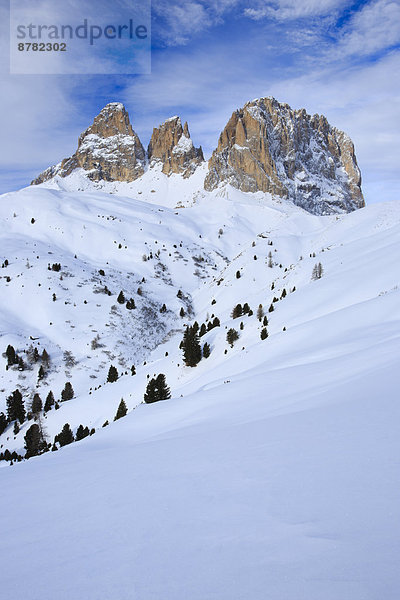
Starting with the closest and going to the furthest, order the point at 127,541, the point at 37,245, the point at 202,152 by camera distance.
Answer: the point at 127,541, the point at 37,245, the point at 202,152

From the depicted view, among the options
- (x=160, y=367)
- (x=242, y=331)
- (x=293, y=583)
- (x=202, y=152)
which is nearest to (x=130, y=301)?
(x=160, y=367)

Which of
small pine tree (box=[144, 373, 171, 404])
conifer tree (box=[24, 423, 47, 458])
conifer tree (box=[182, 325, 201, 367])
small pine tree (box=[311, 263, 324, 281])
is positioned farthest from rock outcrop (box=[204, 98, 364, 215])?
conifer tree (box=[24, 423, 47, 458])

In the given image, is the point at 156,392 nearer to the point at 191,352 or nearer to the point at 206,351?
the point at 191,352

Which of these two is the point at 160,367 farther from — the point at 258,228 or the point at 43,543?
the point at 258,228

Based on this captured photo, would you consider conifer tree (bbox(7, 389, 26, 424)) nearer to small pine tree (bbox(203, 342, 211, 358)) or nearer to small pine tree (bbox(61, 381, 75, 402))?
small pine tree (bbox(61, 381, 75, 402))

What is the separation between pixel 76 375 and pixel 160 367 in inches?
449

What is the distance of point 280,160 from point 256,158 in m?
15.4

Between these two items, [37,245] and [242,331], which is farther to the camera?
[37,245]

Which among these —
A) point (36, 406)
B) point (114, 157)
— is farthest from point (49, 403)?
point (114, 157)

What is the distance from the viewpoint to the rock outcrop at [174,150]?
7170 inches

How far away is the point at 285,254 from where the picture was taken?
6116 cm

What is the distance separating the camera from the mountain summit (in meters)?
156

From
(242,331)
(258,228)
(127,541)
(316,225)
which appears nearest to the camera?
(127,541)

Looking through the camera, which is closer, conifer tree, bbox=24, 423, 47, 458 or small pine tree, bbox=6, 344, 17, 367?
conifer tree, bbox=24, 423, 47, 458
